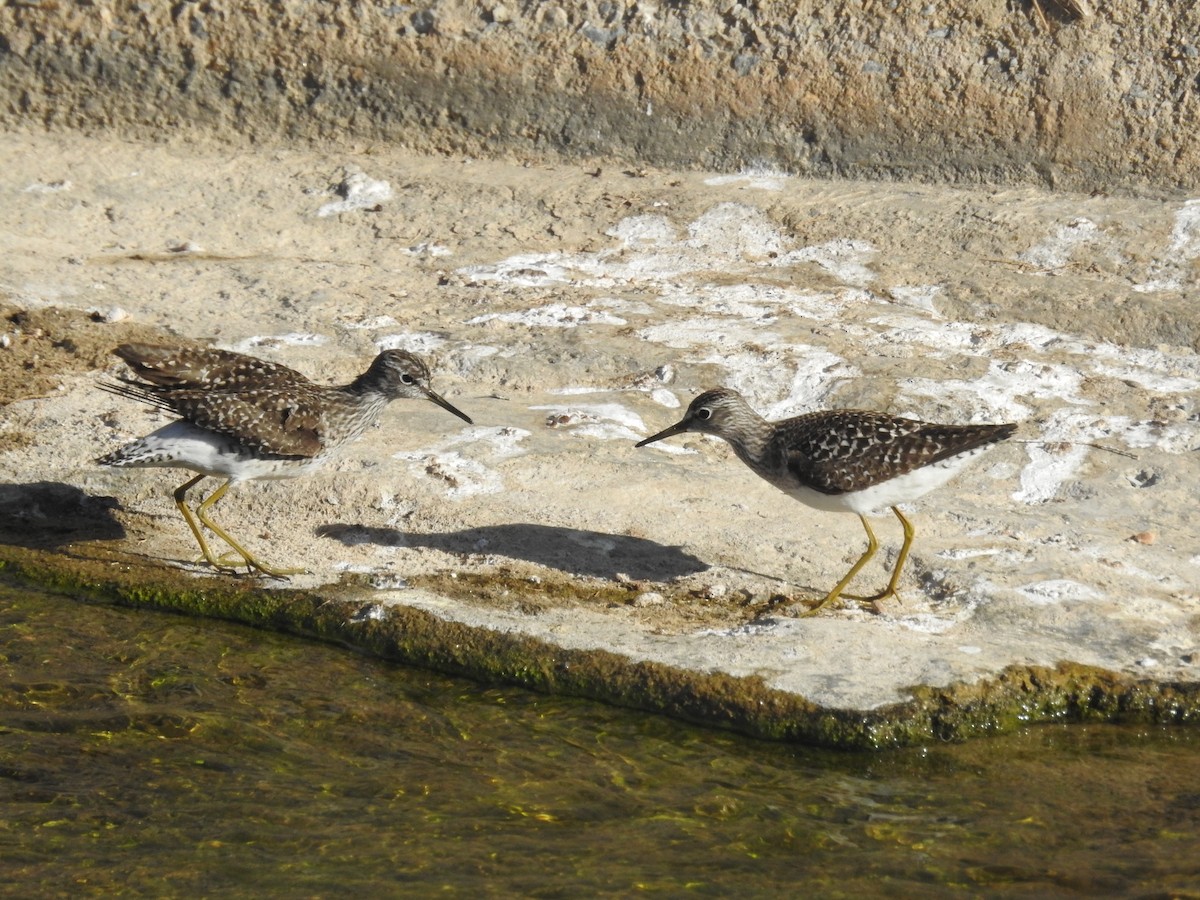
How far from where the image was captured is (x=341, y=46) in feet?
35.6

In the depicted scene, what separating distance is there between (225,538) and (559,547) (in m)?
1.69

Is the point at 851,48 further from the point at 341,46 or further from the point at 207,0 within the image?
the point at 207,0

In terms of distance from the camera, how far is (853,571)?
7.10m

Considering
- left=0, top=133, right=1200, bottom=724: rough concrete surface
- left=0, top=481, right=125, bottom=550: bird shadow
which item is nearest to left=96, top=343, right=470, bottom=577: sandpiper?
left=0, top=133, right=1200, bottom=724: rough concrete surface

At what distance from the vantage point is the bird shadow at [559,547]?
289 inches

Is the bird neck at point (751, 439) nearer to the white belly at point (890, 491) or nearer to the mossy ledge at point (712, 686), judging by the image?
the white belly at point (890, 491)

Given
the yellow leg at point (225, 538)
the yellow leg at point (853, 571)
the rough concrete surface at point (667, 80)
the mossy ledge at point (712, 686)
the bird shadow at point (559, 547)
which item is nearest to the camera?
the mossy ledge at point (712, 686)

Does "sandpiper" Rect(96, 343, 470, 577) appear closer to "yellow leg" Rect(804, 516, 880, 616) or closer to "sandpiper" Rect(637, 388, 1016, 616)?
"sandpiper" Rect(637, 388, 1016, 616)

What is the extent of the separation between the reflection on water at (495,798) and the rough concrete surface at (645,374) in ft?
1.47

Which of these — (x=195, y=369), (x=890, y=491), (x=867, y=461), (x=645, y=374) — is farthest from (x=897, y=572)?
(x=195, y=369)

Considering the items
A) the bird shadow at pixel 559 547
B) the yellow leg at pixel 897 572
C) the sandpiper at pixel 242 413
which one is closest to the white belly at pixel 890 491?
the yellow leg at pixel 897 572

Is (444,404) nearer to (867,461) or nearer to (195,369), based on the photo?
(195,369)

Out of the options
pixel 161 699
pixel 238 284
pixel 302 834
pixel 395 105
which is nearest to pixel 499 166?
pixel 395 105

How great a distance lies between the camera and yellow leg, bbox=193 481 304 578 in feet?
23.7
